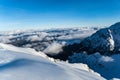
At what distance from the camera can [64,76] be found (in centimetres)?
1939

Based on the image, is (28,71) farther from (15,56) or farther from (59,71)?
(15,56)

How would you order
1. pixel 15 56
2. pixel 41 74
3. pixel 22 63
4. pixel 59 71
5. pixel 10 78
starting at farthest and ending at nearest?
1. pixel 15 56
2. pixel 22 63
3. pixel 59 71
4. pixel 41 74
5. pixel 10 78

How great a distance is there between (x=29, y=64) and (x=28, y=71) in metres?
1.84

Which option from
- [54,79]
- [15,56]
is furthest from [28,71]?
[15,56]

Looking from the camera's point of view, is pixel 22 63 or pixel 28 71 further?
pixel 22 63

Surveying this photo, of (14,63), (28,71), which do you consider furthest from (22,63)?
(28,71)

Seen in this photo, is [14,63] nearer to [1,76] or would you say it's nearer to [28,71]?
[28,71]

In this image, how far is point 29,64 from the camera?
70.7ft

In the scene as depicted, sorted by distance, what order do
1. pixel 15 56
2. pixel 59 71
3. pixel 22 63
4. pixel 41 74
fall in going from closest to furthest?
pixel 41 74 → pixel 59 71 → pixel 22 63 → pixel 15 56

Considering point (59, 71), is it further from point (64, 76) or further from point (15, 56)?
point (15, 56)

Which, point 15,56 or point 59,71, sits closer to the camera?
point 59,71

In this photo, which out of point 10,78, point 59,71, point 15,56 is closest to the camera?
point 10,78

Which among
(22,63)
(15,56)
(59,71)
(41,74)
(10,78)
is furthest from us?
(15,56)

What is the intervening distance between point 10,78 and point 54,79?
8.68 ft
